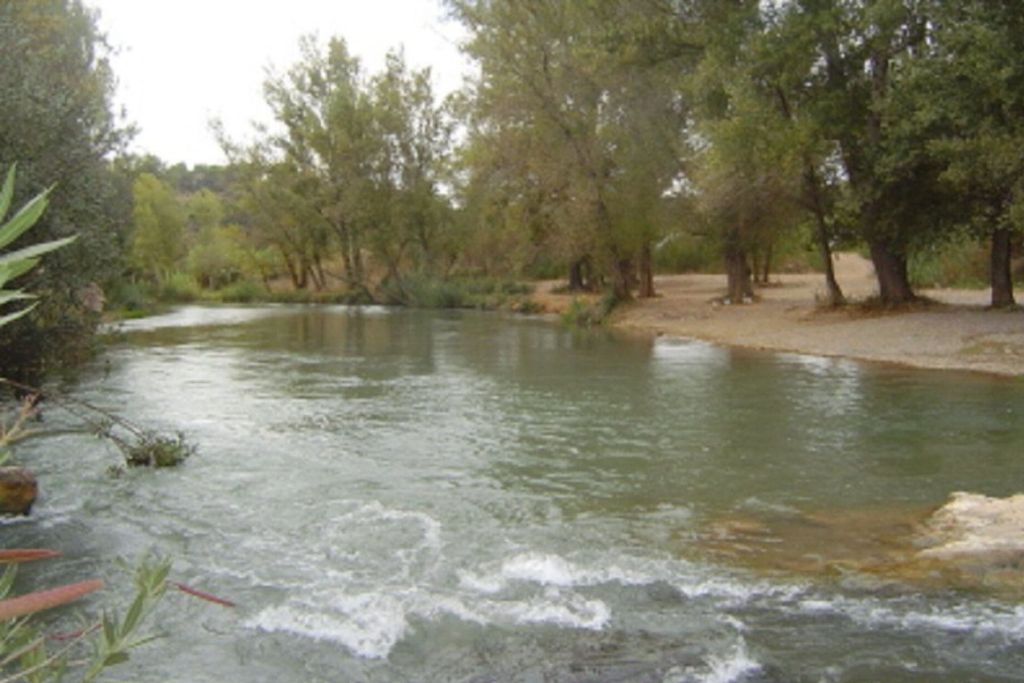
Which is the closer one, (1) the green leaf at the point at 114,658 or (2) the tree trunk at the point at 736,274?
(1) the green leaf at the point at 114,658

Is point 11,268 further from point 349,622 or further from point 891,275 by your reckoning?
point 891,275

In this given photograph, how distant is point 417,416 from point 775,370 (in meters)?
9.38

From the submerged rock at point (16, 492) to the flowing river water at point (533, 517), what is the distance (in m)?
0.27

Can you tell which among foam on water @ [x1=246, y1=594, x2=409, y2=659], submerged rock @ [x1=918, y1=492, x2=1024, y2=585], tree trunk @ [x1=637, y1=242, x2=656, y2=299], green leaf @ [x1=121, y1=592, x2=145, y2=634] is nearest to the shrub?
green leaf @ [x1=121, y1=592, x2=145, y2=634]

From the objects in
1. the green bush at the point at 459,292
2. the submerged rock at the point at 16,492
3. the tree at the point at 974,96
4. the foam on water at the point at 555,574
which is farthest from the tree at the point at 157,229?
the foam on water at the point at 555,574

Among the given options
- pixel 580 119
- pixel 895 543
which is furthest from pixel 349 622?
pixel 580 119

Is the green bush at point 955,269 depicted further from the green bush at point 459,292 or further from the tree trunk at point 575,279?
the green bush at point 459,292

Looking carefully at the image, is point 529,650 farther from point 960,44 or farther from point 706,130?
point 706,130

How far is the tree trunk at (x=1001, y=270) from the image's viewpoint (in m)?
24.7

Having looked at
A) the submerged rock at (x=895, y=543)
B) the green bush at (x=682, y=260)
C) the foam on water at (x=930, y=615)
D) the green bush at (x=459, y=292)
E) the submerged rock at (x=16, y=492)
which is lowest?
the foam on water at (x=930, y=615)

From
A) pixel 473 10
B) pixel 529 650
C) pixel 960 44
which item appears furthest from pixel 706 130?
pixel 529 650

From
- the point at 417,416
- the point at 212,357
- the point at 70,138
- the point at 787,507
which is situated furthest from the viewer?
the point at 212,357

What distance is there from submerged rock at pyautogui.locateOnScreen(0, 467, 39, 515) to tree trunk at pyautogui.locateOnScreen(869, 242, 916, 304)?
24.1 meters

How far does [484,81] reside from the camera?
40.6 metres
